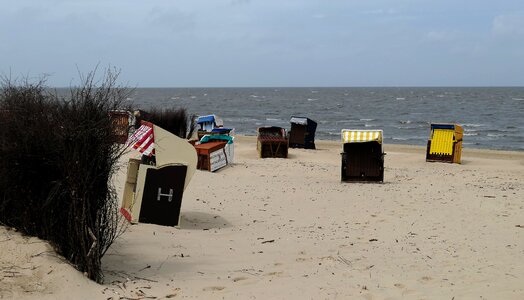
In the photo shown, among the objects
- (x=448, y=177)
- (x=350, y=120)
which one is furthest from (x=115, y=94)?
(x=350, y=120)

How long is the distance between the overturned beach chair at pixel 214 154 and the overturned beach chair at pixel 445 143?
631 cm

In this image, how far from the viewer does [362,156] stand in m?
12.4

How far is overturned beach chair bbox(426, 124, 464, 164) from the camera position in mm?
16719

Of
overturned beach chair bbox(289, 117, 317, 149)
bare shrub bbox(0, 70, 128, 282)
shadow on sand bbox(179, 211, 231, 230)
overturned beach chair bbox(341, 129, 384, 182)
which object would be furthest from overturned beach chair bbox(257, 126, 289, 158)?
bare shrub bbox(0, 70, 128, 282)

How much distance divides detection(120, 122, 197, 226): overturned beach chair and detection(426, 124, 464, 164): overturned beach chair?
1150 centimetres

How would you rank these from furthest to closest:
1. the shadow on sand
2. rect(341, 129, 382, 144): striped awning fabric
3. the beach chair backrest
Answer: the beach chair backrest → rect(341, 129, 382, 144): striped awning fabric → the shadow on sand

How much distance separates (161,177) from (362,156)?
6585 millimetres

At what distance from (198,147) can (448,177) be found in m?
5.72

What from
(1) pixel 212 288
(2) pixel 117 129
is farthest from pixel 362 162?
(2) pixel 117 129

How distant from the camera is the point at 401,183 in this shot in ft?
39.5

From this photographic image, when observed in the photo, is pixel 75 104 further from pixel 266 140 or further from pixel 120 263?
pixel 266 140

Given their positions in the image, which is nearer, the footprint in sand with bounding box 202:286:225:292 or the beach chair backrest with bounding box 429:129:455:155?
the footprint in sand with bounding box 202:286:225:292

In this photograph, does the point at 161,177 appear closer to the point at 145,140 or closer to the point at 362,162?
the point at 145,140

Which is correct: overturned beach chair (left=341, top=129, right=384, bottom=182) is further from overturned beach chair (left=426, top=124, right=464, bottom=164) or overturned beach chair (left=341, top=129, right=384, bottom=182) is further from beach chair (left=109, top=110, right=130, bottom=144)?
beach chair (left=109, top=110, right=130, bottom=144)
